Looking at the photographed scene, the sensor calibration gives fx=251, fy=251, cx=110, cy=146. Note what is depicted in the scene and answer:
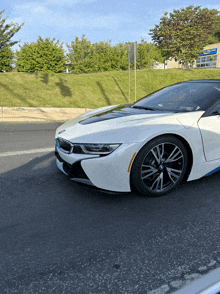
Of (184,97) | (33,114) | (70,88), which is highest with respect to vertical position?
(70,88)

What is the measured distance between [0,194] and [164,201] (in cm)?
193

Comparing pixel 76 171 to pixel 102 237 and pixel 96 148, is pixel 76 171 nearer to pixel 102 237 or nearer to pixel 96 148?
pixel 96 148

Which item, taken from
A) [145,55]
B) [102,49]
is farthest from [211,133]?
[145,55]

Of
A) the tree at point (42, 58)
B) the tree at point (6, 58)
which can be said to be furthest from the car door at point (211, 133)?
the tree at point (6, 58)

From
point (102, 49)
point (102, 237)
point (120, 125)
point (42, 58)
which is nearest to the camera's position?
point (102, 237)

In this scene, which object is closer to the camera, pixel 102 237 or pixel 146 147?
pixel 102 237

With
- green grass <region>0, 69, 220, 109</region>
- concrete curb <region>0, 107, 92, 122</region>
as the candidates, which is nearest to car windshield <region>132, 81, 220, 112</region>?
concrete curb <region>0, 107, 92, 122</region>

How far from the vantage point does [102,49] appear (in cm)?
2636

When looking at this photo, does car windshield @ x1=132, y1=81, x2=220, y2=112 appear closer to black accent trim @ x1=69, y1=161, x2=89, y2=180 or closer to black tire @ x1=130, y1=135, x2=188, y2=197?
black tire @ x1=130, y1=135, x2=188, y2=197

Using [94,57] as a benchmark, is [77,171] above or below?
below

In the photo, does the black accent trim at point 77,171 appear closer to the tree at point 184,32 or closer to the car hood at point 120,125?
the car hood at point 120,125

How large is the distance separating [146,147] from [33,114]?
826 centimetres

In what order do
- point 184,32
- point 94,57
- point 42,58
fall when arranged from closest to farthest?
1. point 42,58
2. point 184,32
3. point 94,57

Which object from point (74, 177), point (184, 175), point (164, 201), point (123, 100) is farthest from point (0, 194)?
point (123, 100)
